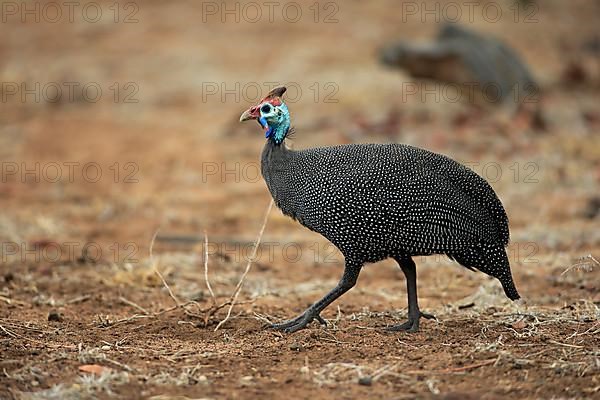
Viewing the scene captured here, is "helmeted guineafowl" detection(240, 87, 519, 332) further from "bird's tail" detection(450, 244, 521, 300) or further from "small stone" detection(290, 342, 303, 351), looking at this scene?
"small stone" detection(290, 342, 303, 351)

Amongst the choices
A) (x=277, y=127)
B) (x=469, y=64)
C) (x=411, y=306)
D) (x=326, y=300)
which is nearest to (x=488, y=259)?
(x=411, y=306)

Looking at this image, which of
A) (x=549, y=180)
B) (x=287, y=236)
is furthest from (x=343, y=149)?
(x=549, y=180)

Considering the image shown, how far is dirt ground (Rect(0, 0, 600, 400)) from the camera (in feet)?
12.3

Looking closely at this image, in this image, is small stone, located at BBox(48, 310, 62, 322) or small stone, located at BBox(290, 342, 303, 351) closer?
small stone, located at BBox(290, 342, 303, 351)

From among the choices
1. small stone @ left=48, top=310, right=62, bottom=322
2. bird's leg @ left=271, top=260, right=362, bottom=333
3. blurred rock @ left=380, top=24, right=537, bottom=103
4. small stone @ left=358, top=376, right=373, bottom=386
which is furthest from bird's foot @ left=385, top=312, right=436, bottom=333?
blurred rock @ left=380, top=24, right=537, bottom=103

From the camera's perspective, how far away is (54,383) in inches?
138

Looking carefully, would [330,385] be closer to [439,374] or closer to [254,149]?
[439,374]

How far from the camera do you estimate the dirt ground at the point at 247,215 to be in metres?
3.76

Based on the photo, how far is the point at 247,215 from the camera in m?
8.41

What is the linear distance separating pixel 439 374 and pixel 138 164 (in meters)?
7.52

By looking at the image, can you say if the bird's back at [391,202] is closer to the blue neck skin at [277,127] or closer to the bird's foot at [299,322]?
the blue neck skin at [277,127]

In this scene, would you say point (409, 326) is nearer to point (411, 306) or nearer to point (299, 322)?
point (411, 306)

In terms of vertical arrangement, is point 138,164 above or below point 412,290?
below

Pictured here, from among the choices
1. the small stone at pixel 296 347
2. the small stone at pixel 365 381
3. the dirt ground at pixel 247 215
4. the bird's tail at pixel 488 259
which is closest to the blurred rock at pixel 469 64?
the dirt ground at pixel 247 215
